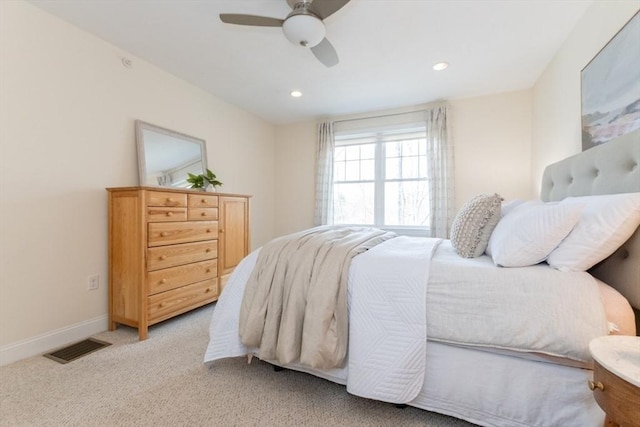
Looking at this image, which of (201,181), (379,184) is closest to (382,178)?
(379,184)

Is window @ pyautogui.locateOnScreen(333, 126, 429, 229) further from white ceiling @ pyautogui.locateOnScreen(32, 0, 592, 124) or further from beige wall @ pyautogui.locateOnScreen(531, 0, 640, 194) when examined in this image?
beige wall @ pyautogui.locateOnScreen(531, 0, 640, 194)

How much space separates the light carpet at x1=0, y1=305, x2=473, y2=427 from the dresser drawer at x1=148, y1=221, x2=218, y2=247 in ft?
2.70

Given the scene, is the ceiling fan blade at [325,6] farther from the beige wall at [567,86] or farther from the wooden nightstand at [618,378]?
the wooden nightstand at [618,378]

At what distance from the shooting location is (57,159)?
2062mm

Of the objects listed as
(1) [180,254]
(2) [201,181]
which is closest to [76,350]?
(1) [180,254]

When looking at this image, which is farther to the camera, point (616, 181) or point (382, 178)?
point (382, 178)

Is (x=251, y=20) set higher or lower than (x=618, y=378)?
higher

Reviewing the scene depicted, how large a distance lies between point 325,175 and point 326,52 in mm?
2193

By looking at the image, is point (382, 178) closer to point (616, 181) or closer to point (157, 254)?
point (616, 181)

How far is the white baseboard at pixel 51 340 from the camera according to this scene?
1801 millimetres

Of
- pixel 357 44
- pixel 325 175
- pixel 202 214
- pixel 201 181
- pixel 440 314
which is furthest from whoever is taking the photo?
pixel 325 175

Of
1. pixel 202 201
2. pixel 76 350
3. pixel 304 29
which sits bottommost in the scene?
pixel 76 350

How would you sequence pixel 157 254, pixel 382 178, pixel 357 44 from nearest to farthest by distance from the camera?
1. pixel 157 254
2. pixel 357 44
3. pixel 382 178

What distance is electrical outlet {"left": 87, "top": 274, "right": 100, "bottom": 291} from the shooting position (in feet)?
7.36
